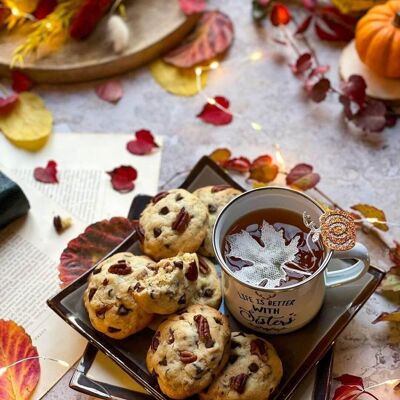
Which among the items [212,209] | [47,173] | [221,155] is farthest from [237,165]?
[47,173]

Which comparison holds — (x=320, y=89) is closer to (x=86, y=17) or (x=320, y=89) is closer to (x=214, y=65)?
(x=214, y=65)

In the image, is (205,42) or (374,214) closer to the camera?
(374,214)

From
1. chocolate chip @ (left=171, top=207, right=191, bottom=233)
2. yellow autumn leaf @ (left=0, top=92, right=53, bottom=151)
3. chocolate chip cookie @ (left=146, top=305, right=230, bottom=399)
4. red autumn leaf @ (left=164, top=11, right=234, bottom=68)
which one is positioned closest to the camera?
chocolate chip cookie @ (left=146, top=305, right=230, bottom=399)

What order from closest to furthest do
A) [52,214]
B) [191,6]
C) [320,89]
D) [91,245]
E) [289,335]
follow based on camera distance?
[289,335]
[91,245]
[52,214]
[320,89]
[191,6]

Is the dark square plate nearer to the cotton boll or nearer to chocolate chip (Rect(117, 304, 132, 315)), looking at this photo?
chocolate chip (Rect(117, 304, 132, 315))

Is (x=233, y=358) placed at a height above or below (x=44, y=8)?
below

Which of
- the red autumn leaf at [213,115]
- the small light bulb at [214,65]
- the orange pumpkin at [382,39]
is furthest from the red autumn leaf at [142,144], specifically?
the orange pumpkin at [382,39]

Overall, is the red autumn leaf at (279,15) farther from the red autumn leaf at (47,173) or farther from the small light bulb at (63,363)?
the small light bulb at (63,363)

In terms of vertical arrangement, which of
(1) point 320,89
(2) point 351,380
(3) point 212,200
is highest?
(3) point 212,200

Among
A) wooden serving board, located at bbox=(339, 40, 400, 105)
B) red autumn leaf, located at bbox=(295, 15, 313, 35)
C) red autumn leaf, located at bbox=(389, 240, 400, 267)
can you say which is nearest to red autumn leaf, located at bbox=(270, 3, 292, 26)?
red autumn leaf, located at bbox=(295, 15, 313, 35)
